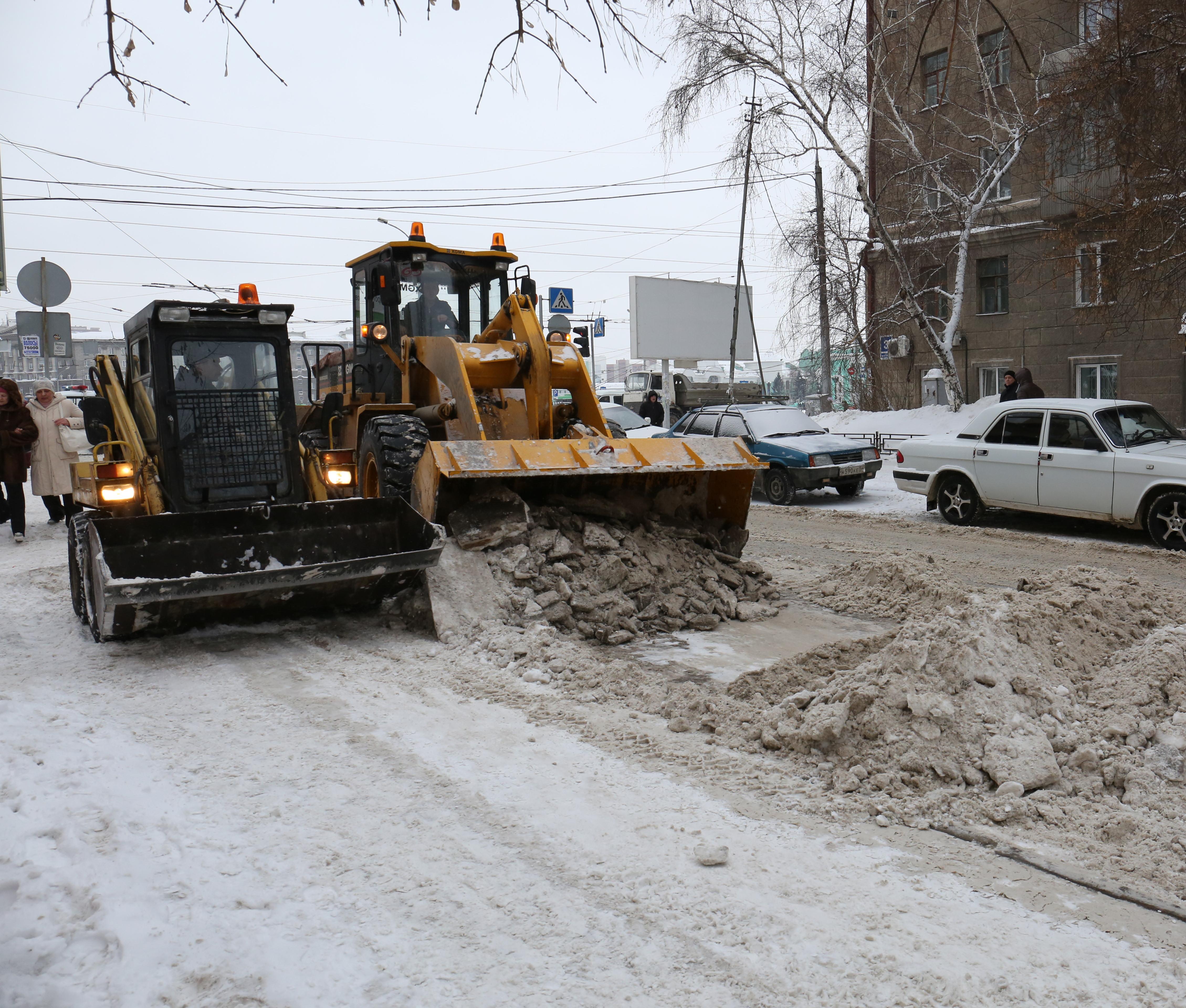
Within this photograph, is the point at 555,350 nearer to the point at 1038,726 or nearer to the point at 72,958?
the point at 1038,726

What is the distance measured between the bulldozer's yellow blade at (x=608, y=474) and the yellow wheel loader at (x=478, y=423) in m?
0.01

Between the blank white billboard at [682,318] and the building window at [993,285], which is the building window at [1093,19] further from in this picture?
the blank white billboard at [682,318]

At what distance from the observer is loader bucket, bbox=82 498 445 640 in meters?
5.85

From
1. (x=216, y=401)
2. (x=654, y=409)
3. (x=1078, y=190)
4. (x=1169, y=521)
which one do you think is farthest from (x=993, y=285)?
(x=216, y=401)

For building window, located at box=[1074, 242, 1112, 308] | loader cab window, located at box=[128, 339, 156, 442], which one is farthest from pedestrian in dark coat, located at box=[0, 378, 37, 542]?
building window, located at box=[1074, 242, 1112, 308]

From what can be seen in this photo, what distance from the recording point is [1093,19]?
15.2m

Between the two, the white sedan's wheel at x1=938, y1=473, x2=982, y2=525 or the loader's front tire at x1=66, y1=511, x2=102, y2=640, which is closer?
the loader's front tire at x1=66, y1=511, x2=102, y2=640

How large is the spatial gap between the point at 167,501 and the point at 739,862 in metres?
5.83

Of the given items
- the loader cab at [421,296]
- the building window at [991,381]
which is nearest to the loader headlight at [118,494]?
the loader cab at [421,296]

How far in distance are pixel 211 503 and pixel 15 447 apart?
535 cm

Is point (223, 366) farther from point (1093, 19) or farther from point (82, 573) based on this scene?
point (1093, 19)

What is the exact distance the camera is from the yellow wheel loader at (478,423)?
7012mm

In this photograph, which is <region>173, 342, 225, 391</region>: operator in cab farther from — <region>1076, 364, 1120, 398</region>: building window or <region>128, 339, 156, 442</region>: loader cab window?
<region>1076, 364, 1120, 398</region>: building window

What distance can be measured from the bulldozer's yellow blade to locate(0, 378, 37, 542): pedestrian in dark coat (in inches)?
264
